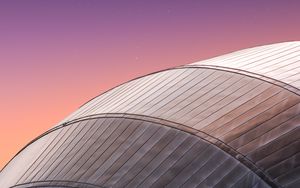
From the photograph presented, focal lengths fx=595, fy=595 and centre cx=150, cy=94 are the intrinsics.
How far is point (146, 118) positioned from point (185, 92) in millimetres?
2317

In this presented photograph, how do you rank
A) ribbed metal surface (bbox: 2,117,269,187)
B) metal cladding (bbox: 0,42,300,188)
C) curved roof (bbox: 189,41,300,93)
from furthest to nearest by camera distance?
curved roof (bbox: 189,41,300,93)
ribbed metal surface (bbox: 2,117,269,187)
metal cladding (bbox: 0,42,300,188)

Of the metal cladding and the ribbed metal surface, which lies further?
the ribbed metal surface

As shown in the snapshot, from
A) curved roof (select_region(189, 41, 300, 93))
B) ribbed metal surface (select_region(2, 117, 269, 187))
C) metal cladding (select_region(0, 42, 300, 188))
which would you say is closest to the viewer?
metal cladding (select_region(0, 42, 300, 188))

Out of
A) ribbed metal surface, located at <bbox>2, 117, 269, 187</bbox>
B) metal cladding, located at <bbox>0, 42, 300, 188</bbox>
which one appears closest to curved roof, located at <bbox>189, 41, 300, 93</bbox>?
metal cladding, located at <bbox>0, 42, 300, 188</bbox>

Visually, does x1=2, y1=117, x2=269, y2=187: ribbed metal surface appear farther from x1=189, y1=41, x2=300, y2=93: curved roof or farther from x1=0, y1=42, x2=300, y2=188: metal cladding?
x1=189, y1=41, x2=300, y2=93: curved roof

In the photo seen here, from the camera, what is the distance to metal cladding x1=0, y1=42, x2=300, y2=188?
65.4ft

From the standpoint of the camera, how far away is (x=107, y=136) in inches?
1061

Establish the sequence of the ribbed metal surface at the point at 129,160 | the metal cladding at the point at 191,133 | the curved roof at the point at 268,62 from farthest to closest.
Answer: the curved roof at the point at 268,62
the ribbed metal surface at the point at 129,160
the metal cladding at the point at 191,133

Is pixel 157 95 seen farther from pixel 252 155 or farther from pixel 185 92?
Answer: pixel 252 155

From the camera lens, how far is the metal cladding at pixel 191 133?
19.9 m

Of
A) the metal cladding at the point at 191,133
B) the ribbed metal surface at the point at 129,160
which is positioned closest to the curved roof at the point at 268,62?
the metal cladding at the point at 191,133

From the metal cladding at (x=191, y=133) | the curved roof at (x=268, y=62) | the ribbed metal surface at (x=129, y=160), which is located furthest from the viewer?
the curved roof at (x=268, y=62)

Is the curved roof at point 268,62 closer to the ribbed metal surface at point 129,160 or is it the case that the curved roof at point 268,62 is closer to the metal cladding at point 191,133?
the metal cladding at point 191,133

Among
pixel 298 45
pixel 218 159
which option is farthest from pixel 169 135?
pixel 298 45
